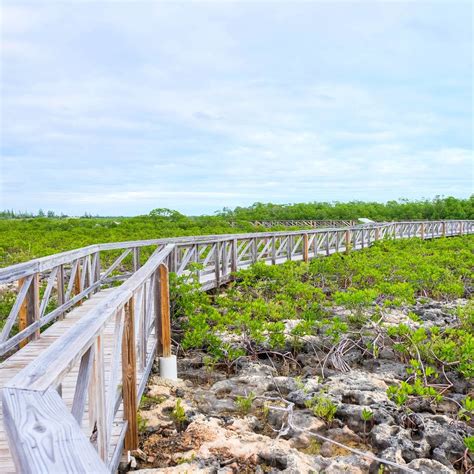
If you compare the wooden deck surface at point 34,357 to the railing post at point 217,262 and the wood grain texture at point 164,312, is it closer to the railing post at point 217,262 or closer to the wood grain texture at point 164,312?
the wood grain texture at point 164,312

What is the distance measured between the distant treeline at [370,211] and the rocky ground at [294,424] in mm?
44870

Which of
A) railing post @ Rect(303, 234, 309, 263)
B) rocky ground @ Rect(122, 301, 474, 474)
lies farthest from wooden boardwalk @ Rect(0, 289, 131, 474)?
railing post @ Rect(303, 234, 309, 263)

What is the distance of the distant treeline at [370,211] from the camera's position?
173 ft

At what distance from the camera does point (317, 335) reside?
7492 mm

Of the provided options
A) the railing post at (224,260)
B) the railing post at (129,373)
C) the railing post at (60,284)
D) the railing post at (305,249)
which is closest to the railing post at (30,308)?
the railing post at (60,284)

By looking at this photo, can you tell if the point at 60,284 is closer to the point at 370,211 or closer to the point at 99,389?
the point at 99,389

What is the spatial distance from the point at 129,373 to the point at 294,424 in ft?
6.00

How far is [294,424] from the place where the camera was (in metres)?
4.46

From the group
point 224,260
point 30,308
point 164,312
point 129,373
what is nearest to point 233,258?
point 224,260

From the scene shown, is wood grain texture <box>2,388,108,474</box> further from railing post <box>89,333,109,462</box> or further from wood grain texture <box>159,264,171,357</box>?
wood grain texture <box>159,264,171,357</box>

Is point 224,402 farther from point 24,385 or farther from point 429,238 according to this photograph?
point 429,238

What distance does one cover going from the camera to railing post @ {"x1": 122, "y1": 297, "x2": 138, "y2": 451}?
3.26 m

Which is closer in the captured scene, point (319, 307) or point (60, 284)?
point (60, 284)

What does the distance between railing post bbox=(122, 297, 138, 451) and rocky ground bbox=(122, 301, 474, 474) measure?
354 millimetres
